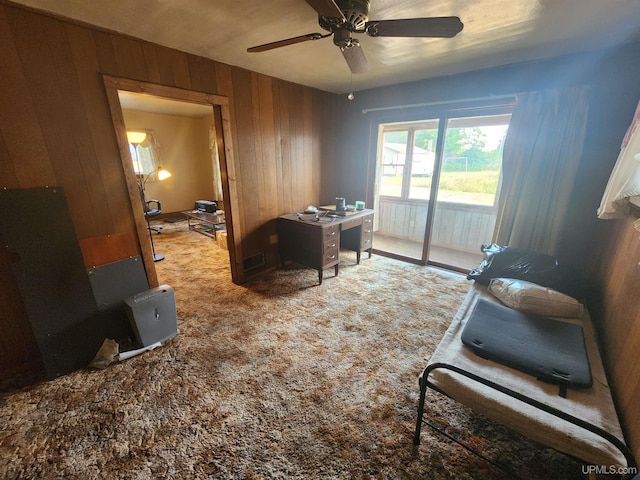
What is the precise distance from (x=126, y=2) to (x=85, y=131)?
2.88ft

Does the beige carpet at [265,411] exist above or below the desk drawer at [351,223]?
below

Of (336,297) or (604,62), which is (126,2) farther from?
(604,62)

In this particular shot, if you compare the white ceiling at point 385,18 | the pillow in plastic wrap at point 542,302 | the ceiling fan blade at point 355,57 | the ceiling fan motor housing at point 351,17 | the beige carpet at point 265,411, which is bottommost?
the beige carpet at point 265,411

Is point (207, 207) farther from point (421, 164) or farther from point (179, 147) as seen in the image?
point (421, 164)

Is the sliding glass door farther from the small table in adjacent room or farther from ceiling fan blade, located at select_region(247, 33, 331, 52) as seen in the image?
the small table in adjacent room

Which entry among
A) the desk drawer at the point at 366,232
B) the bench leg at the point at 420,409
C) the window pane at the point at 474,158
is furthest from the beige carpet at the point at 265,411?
the window pane at the point at 474,158

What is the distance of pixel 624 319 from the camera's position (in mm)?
1298

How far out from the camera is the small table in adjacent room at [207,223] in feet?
14.7

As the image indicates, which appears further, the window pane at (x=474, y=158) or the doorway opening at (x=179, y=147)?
the doorway opening at (x=179, y=147)

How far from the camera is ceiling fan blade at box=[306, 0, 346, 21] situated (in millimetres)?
1164

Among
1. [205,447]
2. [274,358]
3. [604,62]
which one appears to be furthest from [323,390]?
[604,62]

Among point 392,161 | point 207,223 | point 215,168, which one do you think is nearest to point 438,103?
point 392,161
